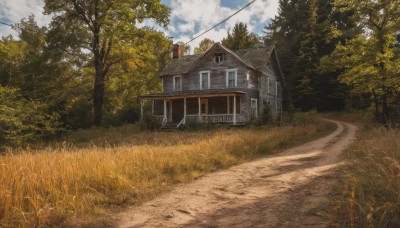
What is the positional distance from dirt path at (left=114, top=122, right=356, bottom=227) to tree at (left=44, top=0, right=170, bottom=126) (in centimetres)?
2198

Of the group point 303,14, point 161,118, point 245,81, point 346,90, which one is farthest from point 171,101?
point 303,14

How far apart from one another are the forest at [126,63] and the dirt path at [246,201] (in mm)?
8535

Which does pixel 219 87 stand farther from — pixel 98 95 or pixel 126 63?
pixel 98 95

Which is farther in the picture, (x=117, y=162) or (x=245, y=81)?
(x=245, y=81)

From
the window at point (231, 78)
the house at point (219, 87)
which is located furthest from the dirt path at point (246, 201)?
the window at point (231, 78)

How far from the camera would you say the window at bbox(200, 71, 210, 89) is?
30.6 meters

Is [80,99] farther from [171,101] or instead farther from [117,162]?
[117,162]

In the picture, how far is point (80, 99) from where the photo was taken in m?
35.1

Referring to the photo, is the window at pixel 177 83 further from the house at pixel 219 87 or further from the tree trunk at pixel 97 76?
the tree trunk at pixel 97 76

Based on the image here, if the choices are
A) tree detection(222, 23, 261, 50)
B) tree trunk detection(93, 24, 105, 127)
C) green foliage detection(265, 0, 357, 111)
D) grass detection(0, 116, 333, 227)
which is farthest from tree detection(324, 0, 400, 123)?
tree detection(222, 23, 261, 50)

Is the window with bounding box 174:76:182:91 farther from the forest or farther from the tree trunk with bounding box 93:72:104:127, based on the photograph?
the tree trunk with bounding box 93:72:104:127

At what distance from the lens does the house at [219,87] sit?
27.6 meters

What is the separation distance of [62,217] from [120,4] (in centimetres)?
2508

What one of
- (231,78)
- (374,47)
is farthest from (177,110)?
(374,47)
